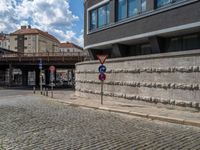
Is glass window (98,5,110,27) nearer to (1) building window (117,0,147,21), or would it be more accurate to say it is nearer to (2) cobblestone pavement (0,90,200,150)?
(1) building window (117,0,147,21)

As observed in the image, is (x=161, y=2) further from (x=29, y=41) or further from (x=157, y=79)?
(x=29, y=41)

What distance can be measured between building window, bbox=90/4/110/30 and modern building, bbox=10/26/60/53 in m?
101

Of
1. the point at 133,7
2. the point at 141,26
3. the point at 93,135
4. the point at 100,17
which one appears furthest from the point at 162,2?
the point at 93,135

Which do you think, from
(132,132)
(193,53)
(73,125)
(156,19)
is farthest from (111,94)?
(132,132)

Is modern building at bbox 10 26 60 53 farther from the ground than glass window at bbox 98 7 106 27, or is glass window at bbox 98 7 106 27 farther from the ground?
modern building at bbox 10 26 60 53

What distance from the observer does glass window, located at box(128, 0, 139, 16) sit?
22.2 metres

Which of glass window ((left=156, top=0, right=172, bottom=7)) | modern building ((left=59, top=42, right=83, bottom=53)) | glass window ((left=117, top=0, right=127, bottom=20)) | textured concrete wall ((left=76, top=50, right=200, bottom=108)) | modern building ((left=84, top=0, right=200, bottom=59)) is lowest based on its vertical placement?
textured concrete wall ((left=76, top=50, right=200, bottom=108))

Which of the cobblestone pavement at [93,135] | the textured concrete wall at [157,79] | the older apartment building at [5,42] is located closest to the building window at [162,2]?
the textured concrete wall at [157,79]

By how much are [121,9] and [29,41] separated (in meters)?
111

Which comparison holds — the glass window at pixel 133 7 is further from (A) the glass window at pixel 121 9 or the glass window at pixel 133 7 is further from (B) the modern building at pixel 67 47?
(B) the modern building at pixel 67 47

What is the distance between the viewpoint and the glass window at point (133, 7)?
22.2 meters

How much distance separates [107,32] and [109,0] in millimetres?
2622

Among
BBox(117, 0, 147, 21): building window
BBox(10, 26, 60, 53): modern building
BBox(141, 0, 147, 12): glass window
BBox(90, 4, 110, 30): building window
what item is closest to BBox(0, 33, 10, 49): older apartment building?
BBox(10, 26, 60, 53): modern building

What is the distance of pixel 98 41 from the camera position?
26.8 metres
